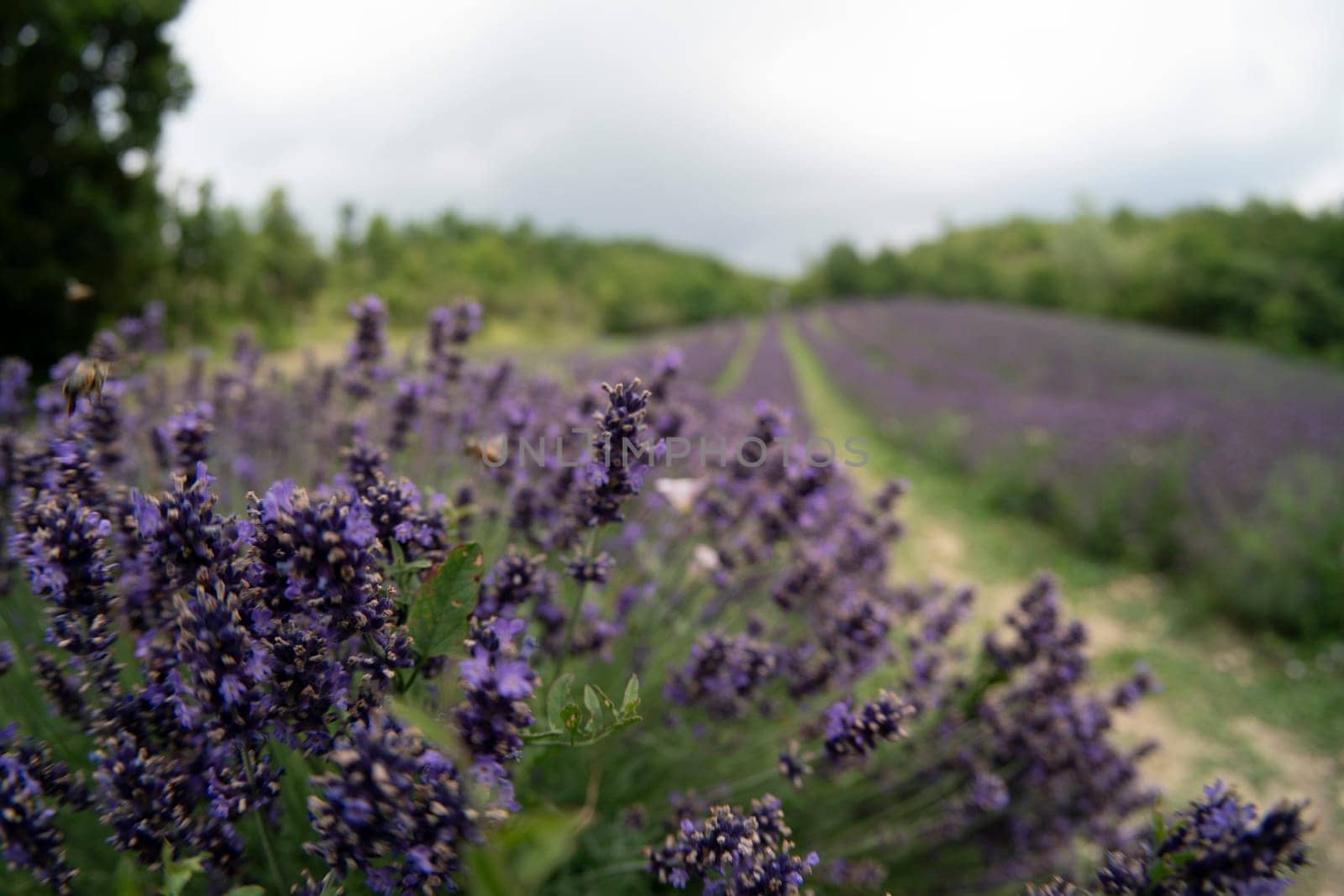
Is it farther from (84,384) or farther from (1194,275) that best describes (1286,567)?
(1194,275)

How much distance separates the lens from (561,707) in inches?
36.8

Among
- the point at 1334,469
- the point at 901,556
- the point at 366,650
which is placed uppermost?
the point at 366,650

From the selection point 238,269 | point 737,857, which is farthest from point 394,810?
point 238,269

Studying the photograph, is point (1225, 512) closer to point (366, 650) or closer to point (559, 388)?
point (559, 388)

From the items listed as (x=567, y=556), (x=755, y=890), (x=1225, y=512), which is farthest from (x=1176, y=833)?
(x=1225, y=512)

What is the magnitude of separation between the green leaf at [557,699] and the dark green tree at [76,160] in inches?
350

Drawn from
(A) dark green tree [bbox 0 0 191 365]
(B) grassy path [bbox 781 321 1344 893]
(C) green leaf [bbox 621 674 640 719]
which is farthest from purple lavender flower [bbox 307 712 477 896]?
(A) dark green tree [bbox 0 0 191 365]

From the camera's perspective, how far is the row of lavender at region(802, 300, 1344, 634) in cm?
509

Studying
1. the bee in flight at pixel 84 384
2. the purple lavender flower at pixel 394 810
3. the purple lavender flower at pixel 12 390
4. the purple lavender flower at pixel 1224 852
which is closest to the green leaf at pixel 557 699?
the purple lavender flower at pixel 394 810

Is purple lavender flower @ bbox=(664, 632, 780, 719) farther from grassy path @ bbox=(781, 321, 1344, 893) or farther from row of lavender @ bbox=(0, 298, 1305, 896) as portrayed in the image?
grassy path @ bbox=(781, 321, 1344, 893)

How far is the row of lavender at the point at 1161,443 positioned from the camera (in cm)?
509

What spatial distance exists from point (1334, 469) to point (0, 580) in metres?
9.35

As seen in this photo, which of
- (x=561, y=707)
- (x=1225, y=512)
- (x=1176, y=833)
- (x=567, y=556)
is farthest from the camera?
(x=1225, y=512)

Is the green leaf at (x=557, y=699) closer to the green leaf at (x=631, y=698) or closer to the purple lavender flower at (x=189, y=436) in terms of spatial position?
the green leaf at (x=631, y=698)
